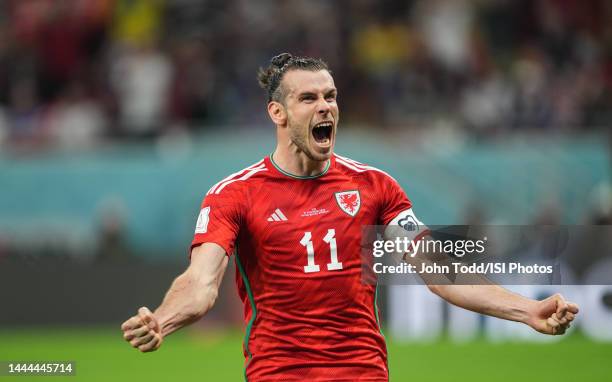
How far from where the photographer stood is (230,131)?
623 inches

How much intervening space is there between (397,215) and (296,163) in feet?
2.06

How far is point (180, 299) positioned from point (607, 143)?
35.3 ft

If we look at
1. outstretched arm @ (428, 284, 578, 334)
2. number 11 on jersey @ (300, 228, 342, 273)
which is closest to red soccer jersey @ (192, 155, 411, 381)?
number 11 on jersey @ (300, 228, 342, 273)

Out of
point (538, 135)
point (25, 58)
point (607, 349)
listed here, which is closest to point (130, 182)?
point (25, 58)

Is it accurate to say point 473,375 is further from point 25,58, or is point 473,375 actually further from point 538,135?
point 25,58

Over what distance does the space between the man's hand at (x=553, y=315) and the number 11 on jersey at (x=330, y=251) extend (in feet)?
3.45

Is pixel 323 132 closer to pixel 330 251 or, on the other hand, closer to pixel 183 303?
pixel 330 251

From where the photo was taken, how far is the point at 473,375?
11.1 m

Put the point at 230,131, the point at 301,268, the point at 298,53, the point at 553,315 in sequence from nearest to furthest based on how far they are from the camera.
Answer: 1. the point at 553,315
2. the point at 301,268
3. the point at 230,131
4. the point at 298,53

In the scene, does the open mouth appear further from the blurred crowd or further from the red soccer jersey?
the blurred crowd

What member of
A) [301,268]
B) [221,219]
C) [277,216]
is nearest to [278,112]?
[277,216]

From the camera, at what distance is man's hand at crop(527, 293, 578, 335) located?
516 centimetres

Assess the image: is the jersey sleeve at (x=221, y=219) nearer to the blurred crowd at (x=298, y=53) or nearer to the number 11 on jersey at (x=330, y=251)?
the number 11 on jersey at (x=330, y=251)

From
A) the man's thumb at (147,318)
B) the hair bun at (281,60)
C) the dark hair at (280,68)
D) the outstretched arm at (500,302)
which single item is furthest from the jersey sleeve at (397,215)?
the man's thumb at (147,318)
